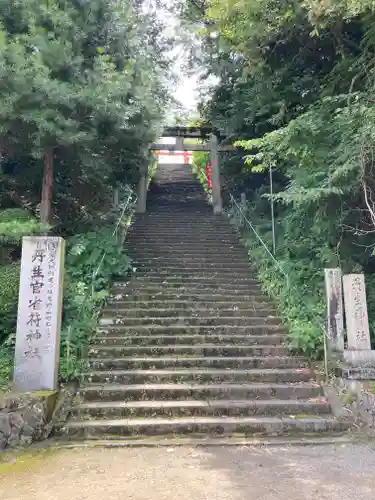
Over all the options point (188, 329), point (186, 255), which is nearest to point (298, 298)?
point (188, 329)

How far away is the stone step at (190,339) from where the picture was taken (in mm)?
7054

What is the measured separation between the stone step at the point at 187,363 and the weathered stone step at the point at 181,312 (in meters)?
1.27

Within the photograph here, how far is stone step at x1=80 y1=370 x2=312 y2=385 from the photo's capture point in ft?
20.4

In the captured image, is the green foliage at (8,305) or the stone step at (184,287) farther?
the stone step at (184,287)

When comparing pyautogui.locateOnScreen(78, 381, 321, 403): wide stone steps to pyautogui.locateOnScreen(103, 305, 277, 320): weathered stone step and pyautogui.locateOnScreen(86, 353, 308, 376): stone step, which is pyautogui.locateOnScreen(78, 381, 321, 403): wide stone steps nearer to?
pyautogui.locateOnScreen(86, 353, 308, 376): stone step

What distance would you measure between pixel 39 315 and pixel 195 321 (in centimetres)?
283

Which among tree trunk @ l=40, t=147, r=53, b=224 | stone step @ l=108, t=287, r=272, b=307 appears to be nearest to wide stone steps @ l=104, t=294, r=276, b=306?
stone step @ l=108, t=287, r=272, b=307

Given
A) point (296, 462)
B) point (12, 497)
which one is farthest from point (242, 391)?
point (12, 497)

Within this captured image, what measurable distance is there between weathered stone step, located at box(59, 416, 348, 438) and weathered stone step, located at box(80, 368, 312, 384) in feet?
2.70

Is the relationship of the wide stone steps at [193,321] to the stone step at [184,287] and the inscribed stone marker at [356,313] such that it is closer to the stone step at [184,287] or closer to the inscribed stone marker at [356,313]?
the stone step at [184,287]

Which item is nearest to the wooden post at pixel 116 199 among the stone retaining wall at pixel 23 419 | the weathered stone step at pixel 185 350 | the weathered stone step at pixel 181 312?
the weathered stone step at pixel 181 312

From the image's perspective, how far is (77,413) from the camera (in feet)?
18.2

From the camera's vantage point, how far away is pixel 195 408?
18.4ft

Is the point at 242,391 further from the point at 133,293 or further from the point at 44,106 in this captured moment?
the point at 44,106
